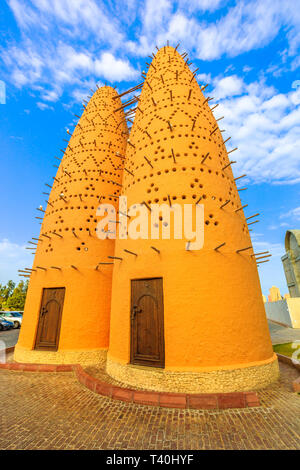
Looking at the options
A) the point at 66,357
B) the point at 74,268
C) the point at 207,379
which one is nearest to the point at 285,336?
the point at 207,379

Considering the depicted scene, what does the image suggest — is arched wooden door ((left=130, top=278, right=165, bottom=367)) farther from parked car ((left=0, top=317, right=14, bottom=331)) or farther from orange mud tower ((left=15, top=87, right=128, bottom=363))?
parked car ((left=0, top=317, right=14, bottom=331))

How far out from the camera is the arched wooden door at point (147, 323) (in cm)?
635

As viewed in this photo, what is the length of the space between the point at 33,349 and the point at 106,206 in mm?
7947

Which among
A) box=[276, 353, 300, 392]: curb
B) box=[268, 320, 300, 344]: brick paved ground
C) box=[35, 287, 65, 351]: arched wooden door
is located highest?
box=[35, 287, 65, 351]: arched wooden door

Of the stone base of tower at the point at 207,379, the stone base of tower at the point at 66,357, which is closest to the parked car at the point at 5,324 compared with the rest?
the stone base of tower at the point at 66,357

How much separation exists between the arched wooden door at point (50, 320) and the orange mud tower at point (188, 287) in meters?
3.43

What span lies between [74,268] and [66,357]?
3.91 m

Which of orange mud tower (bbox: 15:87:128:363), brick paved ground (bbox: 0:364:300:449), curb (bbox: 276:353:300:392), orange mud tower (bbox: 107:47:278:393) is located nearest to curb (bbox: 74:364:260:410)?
brick paved ground (bbox: 0:364:300:449)

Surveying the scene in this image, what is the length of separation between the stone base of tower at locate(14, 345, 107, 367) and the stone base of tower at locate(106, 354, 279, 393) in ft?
11.5

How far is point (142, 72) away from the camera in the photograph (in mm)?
13344

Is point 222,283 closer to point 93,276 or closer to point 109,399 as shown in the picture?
point 109,399

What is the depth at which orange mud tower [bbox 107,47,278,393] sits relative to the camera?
5895 millimetres

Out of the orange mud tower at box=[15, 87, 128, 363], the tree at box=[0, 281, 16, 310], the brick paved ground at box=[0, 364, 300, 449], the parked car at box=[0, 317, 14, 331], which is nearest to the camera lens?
the brick paved ground at box=[0, 364, 300, 449]

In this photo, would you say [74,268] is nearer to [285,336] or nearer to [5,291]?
[285,336]
